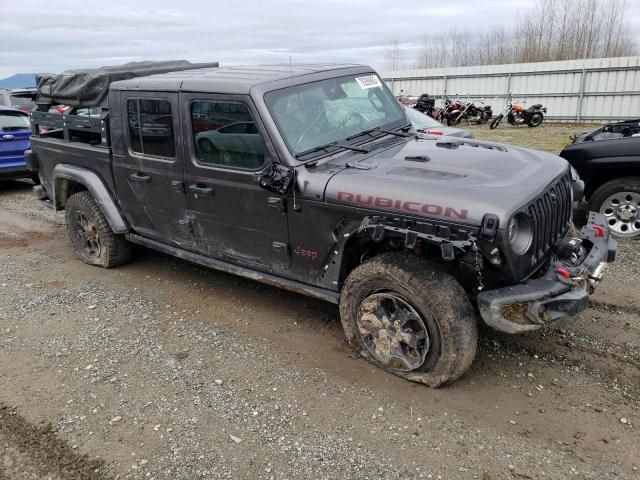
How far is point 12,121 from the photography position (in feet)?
32.2

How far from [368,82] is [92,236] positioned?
3.36 meters

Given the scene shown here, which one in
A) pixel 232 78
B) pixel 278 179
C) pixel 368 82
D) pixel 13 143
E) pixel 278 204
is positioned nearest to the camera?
pixel 278 179

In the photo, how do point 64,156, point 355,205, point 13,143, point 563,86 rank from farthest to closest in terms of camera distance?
point 563,86 → point 13,143 → point 64,156 → point 355,205

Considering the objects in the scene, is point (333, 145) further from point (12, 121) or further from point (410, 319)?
point (12, 121)

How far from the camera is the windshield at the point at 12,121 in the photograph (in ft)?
31.7

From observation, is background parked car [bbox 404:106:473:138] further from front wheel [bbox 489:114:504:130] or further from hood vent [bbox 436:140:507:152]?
front wheel [bbox 489:114:504:130]

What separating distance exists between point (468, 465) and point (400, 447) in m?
0.37

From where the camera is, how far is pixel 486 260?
10.0 feet

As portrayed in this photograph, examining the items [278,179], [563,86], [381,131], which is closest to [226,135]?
[278,179]

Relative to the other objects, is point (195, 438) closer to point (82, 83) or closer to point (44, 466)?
point (44, 466)

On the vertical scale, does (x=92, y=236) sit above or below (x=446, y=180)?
below

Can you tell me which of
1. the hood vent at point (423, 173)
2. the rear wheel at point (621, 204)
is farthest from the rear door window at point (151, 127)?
the rear wheel at point (621, 204)

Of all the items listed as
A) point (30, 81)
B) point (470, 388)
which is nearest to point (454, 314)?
point (470, 388)

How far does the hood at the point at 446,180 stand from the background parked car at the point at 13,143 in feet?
26.6
